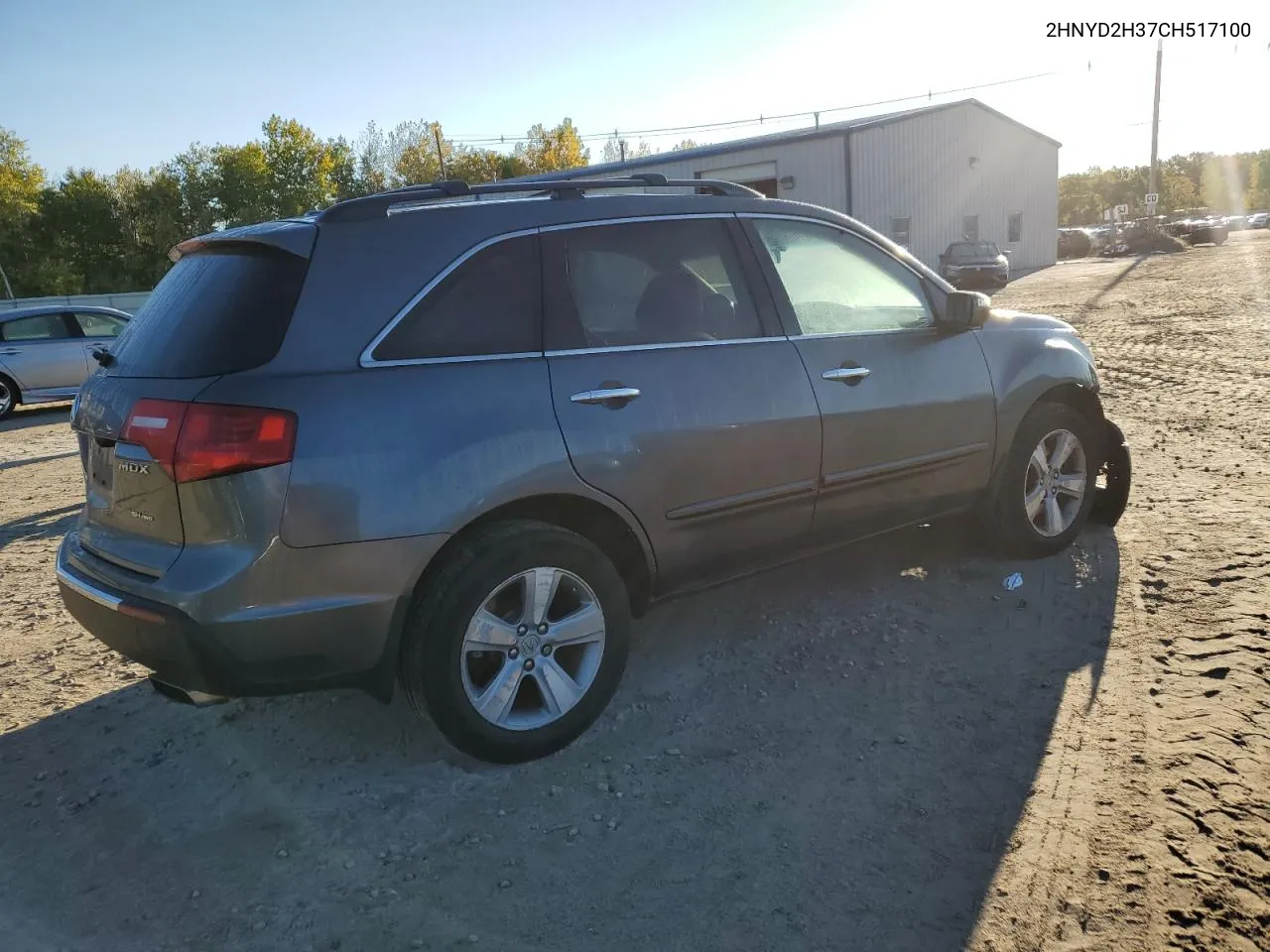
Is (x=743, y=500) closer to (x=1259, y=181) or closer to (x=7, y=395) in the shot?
(x=7, y=395)

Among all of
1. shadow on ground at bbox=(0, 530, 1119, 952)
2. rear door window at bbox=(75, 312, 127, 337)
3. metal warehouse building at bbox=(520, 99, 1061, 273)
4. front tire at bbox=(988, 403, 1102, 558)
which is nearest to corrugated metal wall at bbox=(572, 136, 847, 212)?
metal warehouse building at bbox=(520, 99, 1061, 273)

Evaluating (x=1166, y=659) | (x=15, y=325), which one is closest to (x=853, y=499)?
(x=1166, y=659)

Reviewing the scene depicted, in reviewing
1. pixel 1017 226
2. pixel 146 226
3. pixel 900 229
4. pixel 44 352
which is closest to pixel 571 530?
pixel 44 352

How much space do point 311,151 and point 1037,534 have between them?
68.3 m

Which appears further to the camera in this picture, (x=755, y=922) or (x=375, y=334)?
(x=375, y=334)

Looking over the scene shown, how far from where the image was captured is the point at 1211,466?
21.1 feet

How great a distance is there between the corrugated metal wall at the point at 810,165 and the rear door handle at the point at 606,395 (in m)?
29.2

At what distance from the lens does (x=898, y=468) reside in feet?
13.6

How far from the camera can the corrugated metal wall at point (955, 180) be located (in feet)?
106

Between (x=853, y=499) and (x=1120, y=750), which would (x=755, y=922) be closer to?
(x=1120, y=750)

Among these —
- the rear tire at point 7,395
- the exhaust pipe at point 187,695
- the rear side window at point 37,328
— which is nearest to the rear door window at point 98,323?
the rear side window at point 37,328

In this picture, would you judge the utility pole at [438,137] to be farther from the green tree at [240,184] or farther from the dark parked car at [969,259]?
the dark parked car at [969,259]

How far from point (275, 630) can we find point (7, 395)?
13.7 m

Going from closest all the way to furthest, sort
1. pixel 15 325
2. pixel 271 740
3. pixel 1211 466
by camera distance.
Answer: pixel 271 740 < pixel 1211 466 < pixel 15 325
